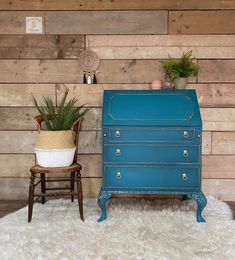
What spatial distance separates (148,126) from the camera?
2.84 m

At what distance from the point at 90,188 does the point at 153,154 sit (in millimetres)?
1019

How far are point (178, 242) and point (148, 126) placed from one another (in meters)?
0.95

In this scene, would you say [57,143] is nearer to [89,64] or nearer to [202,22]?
[89,64]

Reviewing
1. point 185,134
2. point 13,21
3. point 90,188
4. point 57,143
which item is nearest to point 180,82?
point 185,134

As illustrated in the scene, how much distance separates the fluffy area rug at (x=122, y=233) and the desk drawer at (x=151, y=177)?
30cm

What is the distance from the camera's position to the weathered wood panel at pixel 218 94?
3479 millimetres

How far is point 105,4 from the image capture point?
3.46 meters

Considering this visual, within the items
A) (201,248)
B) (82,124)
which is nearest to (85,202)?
(82,124)

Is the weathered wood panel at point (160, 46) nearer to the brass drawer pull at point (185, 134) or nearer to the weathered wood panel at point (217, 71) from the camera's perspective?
the weathered wood panel at point (217, 71)

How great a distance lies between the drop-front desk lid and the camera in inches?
112

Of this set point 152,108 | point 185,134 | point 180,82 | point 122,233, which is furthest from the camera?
point 180,82

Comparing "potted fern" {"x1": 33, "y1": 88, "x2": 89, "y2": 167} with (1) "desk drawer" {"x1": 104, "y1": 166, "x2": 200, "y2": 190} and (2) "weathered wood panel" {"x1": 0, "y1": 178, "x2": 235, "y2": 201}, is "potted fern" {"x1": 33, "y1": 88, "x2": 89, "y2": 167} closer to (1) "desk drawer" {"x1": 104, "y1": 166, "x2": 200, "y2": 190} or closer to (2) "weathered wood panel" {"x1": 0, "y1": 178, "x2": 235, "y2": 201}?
(1) "desk drawer" {"x1": 104, "y1": 166, "x2": 200, "y2": 190}

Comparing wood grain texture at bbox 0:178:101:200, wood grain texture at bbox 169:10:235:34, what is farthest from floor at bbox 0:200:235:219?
wood grain texture at bbox 169:10:235:34

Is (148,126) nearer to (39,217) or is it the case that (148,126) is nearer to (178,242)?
(178,242)
